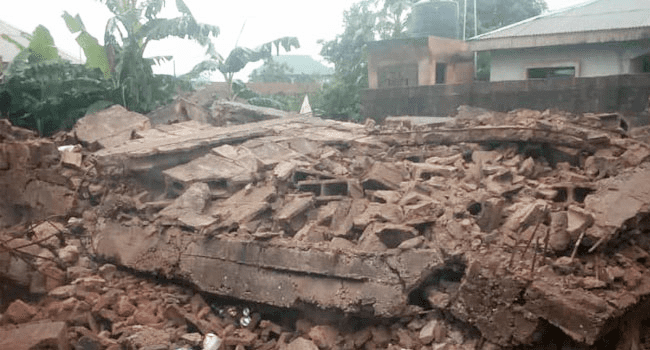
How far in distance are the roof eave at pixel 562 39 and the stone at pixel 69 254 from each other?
10756 mm

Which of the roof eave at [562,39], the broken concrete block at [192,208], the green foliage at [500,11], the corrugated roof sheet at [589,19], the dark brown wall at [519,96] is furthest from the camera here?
the green foliage at [500,11]

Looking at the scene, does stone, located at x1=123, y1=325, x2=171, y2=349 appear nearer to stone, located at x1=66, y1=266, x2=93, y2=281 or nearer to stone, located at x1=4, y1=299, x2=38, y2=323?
stone, located at x1=4, y1=299, x2=38, y2=323

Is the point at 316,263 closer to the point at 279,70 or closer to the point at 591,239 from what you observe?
the point at 591,239

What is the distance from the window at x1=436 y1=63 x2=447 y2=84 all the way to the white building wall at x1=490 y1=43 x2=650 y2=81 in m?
1.98

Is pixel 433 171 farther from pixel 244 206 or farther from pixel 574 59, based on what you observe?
pixel 574 59

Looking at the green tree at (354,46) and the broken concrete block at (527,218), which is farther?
the green tree at (354,46)

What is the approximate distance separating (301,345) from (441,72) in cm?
1236

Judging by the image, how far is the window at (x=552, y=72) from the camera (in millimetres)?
13008

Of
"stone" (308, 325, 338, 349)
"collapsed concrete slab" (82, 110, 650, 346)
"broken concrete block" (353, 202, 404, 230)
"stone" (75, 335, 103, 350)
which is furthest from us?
"broken concrete block" (353, 202, 404, 230)

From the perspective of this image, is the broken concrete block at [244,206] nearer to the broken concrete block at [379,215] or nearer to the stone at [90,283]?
the broken concrete block at [379,215]

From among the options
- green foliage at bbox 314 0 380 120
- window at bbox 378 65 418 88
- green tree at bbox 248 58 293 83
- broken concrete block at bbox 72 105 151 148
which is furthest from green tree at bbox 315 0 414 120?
broken concrete block at bbox 72 105 151 148

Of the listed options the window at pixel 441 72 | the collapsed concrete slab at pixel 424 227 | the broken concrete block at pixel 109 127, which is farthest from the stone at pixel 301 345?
the window at pixel 441 72

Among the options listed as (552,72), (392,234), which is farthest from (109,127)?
(552,72)

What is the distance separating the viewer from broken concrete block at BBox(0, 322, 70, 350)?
4.26m
